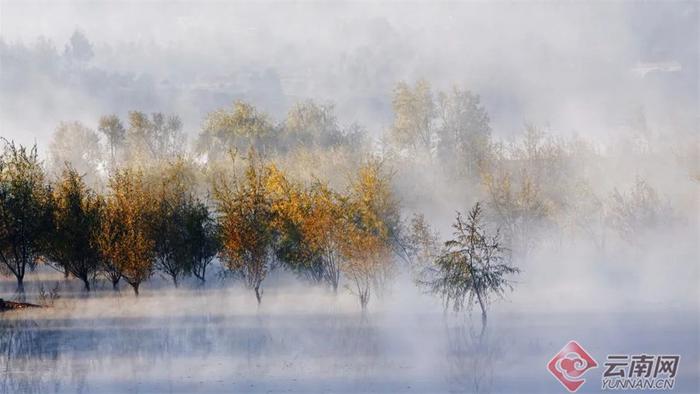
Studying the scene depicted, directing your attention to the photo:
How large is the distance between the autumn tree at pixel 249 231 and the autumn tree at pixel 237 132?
130 ft

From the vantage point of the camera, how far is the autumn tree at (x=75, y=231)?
41469 mm

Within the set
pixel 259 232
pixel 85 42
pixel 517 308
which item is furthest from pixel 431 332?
pixel 85 42

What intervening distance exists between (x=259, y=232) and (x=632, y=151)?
3894 centimetres

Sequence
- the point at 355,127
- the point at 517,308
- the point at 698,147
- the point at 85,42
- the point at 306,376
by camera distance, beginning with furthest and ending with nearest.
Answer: the point at 85,42
the point at 355,127
the point at 698,147
the point at 517,308
the point at 306,376

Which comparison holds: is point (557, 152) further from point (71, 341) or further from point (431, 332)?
point (71, 341)

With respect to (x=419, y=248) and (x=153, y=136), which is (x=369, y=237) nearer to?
(x=419, y=248)

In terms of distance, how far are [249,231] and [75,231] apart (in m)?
9.78

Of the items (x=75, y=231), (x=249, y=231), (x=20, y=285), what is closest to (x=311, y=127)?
(x=20, y=285)

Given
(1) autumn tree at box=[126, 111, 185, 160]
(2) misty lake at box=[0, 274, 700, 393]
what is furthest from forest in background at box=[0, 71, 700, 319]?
(2) misty lake at box=[0, 274, 700, 393]

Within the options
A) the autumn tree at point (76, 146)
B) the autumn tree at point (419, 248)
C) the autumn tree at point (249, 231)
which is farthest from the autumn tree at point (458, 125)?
the autumn tree at point (76, 146)

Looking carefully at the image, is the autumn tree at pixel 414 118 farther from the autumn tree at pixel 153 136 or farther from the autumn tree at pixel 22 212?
the autumn tree at pixel 22 212

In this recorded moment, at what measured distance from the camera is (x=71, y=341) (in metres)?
32.4

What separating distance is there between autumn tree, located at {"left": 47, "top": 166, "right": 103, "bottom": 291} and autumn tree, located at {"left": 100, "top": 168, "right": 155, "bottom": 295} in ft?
3.36

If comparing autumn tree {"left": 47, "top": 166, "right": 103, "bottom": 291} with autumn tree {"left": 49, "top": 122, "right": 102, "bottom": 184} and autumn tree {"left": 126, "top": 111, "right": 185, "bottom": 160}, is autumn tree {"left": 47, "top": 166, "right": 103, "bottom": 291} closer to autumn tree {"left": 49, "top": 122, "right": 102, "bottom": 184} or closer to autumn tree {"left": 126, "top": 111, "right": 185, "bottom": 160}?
autumn tree {"left": 126, "top": 111, "right": 185, "bottom": 160}
